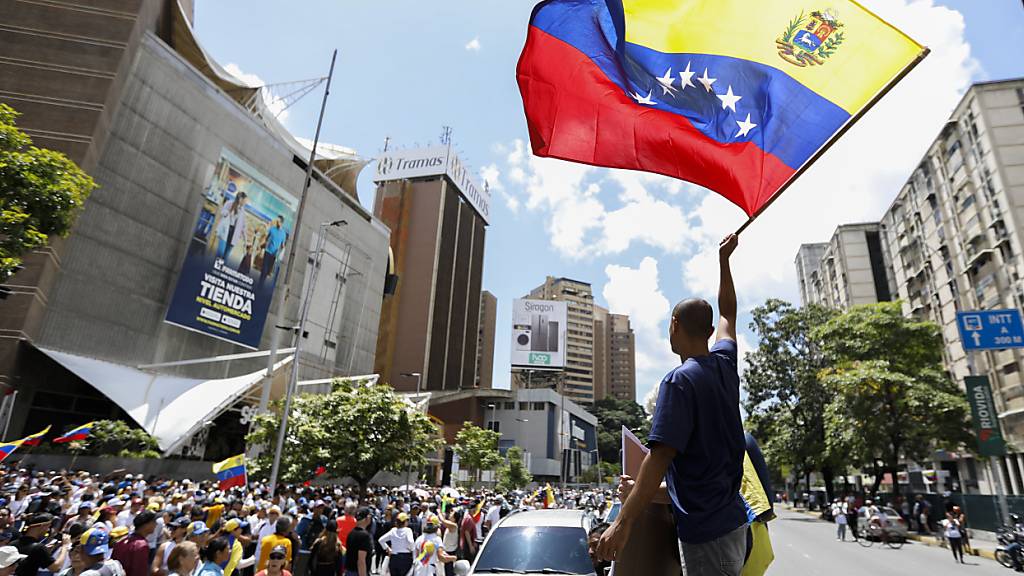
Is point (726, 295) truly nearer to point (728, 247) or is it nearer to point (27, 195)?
point (728, 247)

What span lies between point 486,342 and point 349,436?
101930 mm

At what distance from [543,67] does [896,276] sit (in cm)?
6491

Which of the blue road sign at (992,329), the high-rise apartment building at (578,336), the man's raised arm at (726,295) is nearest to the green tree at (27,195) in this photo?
the man's raised arm at (726,295)

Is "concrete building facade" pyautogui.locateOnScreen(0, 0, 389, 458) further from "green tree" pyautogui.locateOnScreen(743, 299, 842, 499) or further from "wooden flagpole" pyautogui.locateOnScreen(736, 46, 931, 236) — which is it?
"green tree" pyautogui.locateOnScreen(743, 299, 842, 499)

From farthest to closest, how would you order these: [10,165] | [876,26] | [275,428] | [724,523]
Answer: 1. [275,428]
2. [10,165]
3. [876,26]
4. [724,523]

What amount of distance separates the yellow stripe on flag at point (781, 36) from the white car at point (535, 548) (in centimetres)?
551

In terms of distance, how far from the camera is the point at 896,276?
187 ft

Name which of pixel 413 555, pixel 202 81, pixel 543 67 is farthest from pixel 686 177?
pixel 202 81

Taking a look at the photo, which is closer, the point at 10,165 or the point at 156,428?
the point at 10,165

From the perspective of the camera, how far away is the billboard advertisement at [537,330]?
8075 cm

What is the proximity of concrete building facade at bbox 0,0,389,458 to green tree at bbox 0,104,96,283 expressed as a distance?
372 inches

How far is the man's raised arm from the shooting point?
2.90 metres

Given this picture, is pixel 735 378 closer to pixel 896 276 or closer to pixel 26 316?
pixel 26 316

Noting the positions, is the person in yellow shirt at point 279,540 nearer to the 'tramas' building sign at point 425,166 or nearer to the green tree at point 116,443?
the green tree at point 116,443
